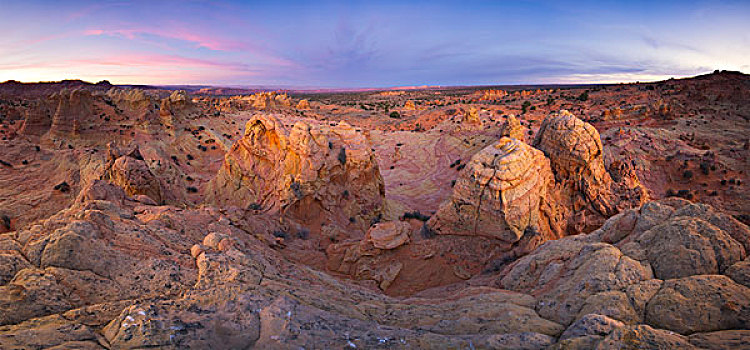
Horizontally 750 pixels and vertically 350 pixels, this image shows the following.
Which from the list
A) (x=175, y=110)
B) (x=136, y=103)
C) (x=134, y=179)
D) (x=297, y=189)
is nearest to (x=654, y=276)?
(x=297, y=189)

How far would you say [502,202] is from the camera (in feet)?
37.9

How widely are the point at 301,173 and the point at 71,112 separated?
31.5 meters

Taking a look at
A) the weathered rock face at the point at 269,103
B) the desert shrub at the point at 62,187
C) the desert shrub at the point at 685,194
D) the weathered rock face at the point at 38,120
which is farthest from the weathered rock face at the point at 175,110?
the desert shrub at the point at 685,194

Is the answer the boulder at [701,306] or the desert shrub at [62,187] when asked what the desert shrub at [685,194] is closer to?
the boulder at [701,306]

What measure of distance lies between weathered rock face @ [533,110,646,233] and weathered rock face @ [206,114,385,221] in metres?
9.32

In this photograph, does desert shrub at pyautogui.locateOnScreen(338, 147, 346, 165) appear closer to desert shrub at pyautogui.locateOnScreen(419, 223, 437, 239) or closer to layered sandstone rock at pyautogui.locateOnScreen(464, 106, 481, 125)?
desert shrub at pyautogui.locateOnScreen(419, 223, 437, 239)

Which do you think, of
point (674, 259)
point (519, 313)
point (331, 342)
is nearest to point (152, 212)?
point (331, 342)

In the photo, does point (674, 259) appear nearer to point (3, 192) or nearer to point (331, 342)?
point (331, 342)

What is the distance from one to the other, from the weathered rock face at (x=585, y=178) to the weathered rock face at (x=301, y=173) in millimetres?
9324

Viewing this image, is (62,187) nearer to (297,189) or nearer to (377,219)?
(297,189)

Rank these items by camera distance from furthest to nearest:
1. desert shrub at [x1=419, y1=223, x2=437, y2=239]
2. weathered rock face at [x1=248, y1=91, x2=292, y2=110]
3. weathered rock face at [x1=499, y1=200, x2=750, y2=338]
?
1. weathered rock face at [x1=248, y1=91, x2=292, y2=110]
2. desert shrub at [x1=419, y1=223, x2=437, y2=239]
3. weathered rock face at [x1=499, y1=200, x2=750, y2=338]

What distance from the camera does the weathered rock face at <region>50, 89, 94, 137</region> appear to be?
29.5 m

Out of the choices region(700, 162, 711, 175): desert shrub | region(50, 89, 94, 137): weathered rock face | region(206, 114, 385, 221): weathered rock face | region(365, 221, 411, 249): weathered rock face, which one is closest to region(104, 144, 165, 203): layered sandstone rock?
region(206, 114, 385, 221): weathered rock face

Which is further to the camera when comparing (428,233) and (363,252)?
(428,233)
